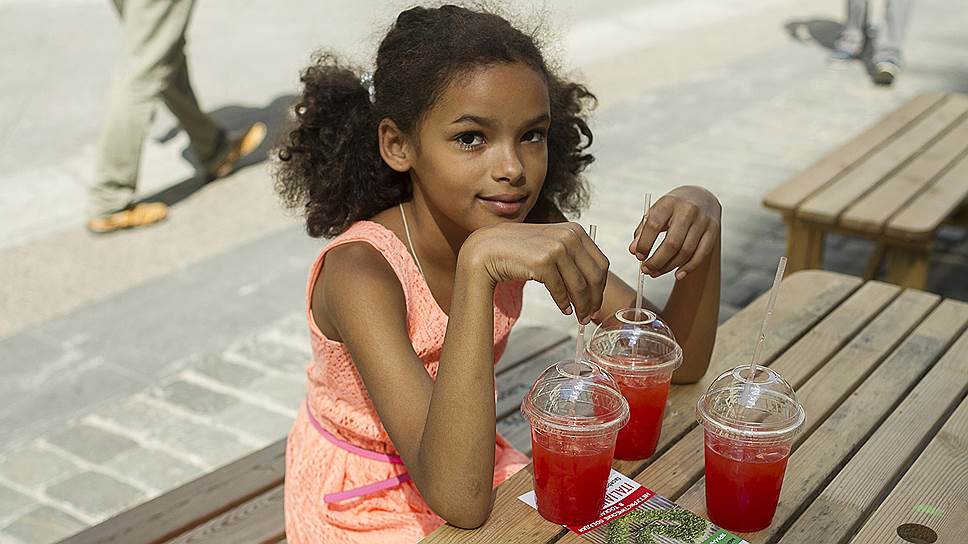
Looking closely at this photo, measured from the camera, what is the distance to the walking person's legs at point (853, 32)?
8.22 metres

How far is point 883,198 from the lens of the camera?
4.02 metres

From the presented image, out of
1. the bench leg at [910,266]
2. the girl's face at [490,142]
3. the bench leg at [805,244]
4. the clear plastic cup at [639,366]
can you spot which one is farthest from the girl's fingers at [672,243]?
the bench leg at [910,266]

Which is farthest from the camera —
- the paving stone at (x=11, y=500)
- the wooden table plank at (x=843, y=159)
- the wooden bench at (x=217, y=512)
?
the wooden table plank at (x=843, y=159)

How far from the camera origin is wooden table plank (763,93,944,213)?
407 centimetres

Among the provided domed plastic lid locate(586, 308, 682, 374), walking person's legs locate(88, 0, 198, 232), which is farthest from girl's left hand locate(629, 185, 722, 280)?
walking person's legs locate(88, 0, 198, 232)

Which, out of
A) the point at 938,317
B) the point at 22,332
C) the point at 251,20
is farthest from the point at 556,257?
the point at 251,20

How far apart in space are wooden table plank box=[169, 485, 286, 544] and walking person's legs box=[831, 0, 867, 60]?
6860mm

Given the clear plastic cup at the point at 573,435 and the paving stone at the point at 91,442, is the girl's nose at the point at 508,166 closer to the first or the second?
the clear plastic cup at the point at 573,435

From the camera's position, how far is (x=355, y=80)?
2.43 metres

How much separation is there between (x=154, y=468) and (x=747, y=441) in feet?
7.77

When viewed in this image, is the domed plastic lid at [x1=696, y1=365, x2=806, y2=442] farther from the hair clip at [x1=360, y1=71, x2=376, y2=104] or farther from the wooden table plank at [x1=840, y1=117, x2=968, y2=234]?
the wooden table plank at [x1=840, y1=117, x2=968, y2=234]

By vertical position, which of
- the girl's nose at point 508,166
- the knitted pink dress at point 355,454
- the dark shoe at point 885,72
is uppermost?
the girl's nose at point 508,166

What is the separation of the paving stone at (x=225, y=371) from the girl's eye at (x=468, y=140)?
86.8 inches

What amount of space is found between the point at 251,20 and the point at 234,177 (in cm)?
345
